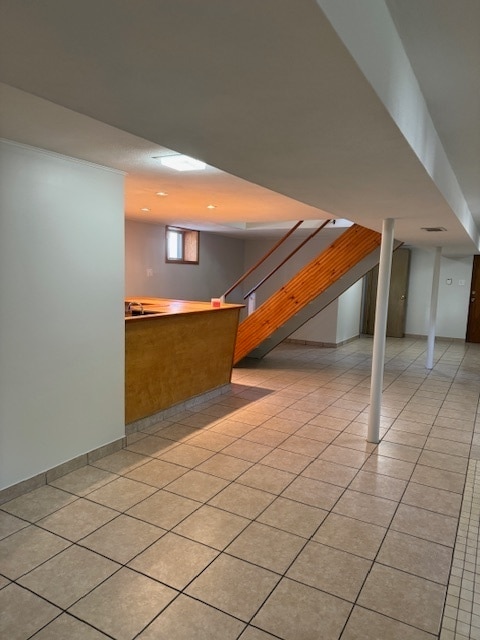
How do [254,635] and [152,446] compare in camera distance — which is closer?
[254,635]

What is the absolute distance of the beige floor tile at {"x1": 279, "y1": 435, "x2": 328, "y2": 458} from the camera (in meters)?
3.59

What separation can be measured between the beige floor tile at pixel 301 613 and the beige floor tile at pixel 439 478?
1.50 m

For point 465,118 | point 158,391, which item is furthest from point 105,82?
point 158,391

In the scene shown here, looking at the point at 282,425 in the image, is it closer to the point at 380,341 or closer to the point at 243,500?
the point at 380,341

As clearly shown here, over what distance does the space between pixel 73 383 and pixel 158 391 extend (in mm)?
1174

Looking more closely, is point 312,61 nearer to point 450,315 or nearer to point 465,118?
point 465,118

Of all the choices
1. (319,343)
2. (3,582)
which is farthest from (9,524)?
(319,343)

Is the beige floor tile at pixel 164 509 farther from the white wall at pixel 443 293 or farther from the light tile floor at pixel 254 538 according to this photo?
the white wall at pixel 443 293

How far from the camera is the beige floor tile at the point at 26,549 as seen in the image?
6.95 feet

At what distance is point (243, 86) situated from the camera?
1.18 meters

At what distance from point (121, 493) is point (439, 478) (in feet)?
7.71

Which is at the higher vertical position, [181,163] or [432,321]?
[181,163]

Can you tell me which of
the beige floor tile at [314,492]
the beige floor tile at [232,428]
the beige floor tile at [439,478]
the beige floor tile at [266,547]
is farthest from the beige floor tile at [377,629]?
the beige floor tile at [232,428]

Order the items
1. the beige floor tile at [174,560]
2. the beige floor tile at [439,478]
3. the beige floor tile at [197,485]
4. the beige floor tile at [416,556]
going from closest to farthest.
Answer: the beige floor tile at [174,560]
the beige floor tile at [416,556]
the beige floor tile at [197,485]
the beige floor tile at [439,478]
